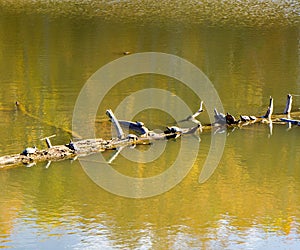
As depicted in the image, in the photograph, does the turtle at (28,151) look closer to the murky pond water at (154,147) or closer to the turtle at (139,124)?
the murky pond water at (154,147)

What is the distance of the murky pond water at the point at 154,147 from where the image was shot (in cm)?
1062

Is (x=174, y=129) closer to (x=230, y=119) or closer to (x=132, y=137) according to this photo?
(x=132, y=137)

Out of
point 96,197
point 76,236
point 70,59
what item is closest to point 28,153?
point 96,197

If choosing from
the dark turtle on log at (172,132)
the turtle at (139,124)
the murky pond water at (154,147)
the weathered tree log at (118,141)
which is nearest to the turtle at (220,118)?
the weathered tree log at (118,141)

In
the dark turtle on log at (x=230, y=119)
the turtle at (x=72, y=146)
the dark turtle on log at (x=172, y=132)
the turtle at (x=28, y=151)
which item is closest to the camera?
the turtle at (x=28, y=151)

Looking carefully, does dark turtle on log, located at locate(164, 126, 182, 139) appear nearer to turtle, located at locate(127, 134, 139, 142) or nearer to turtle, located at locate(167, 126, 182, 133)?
turtle, located at locate(167, 126, 182, 133)

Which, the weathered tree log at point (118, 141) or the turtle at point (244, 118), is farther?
the turtle at point (244, 118)

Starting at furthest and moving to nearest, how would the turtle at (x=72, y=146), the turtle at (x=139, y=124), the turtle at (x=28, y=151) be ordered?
the turtle at (x=139, y=124)
the turtle at (x=72, y=146)
the turtle at (x=28, y=151)

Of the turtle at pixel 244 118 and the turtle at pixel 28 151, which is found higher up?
the turtle at pixel 244 118

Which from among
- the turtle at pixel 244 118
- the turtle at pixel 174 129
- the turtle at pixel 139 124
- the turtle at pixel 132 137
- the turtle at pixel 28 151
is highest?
the turtle at pixel 244 118

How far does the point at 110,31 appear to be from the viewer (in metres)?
24.8

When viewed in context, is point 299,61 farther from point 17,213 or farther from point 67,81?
point 17,213

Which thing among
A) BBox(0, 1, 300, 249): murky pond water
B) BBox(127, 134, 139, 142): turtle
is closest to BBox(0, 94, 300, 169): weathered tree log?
BBox(127, 134, 139, 142): turtle

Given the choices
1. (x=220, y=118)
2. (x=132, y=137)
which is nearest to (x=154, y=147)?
(x=132, y=137)
